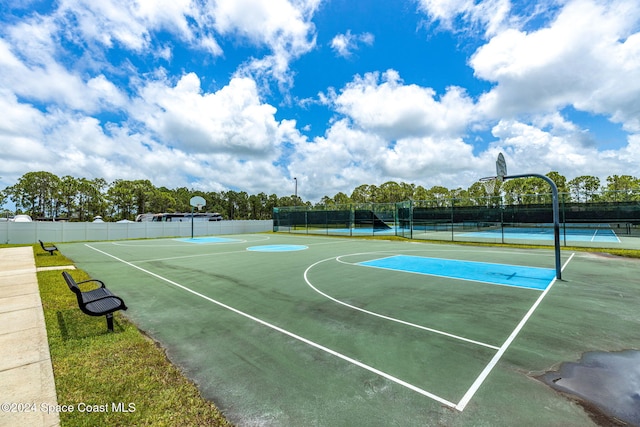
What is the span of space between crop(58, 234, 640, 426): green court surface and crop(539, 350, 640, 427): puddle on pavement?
150mm

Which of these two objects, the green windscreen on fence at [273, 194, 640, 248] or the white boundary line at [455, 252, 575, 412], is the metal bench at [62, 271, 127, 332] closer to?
the white boundary line at [455, 252, 575, 412]

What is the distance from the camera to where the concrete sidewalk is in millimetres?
2850

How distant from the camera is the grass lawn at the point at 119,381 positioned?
2.83 meters

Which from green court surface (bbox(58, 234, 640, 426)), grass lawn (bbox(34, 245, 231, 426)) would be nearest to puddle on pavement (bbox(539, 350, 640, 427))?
green court surface (bbox(58, 234, 640, 426))

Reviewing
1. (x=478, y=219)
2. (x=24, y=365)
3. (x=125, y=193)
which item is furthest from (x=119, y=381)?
(x=125, y=193)

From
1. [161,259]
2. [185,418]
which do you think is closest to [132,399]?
[185,418]

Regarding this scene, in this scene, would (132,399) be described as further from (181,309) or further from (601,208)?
(601,208)

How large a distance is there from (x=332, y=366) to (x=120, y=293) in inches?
262

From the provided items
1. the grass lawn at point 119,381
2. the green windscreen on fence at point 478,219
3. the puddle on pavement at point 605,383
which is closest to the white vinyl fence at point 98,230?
the green windscreen on fence at point 478,219

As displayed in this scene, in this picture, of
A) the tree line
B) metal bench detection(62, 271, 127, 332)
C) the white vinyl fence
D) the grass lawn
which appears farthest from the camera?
the tree line

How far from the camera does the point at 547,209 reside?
25047 millimetres

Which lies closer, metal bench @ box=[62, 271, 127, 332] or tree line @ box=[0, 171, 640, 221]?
metal bench @ box=[62, 271, 127, 332]

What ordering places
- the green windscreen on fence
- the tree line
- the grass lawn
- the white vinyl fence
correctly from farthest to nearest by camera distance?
the tree line → the white vinyl fence → the green windscreen on fence → the grass lawn

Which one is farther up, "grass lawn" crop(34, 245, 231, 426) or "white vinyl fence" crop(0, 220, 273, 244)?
"white vinyl fence" crop(0, 220, 273, 244)
